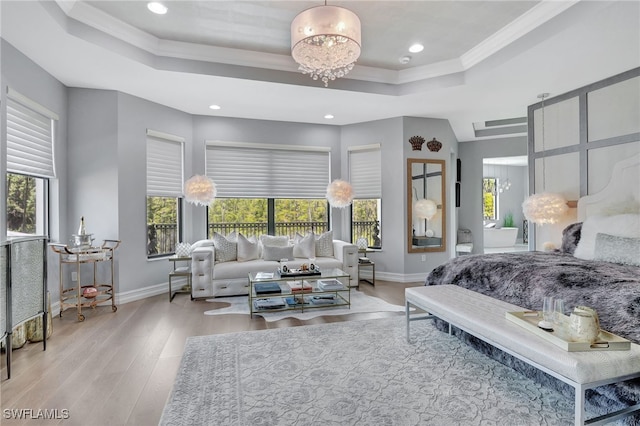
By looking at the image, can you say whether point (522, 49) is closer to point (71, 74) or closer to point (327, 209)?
point (327, 209)

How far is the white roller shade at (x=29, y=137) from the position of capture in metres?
3.17

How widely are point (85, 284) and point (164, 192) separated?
1.62 m

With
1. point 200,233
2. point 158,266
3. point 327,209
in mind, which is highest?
point 327,209

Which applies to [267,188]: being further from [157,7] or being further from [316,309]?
[157,7]

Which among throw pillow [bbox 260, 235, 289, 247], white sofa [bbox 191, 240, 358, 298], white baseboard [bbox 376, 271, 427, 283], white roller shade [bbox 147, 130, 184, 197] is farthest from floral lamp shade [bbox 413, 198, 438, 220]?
white roller shade [bbox 147, 130, 184, 197]

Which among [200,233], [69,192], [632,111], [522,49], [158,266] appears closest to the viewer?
[522,49]

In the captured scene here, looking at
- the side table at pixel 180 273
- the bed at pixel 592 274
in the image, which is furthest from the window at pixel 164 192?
the bed at pixel 592 274

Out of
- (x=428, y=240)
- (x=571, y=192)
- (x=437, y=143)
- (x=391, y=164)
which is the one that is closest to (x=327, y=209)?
(x=391, y=164)

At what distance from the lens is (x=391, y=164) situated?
568 centimetres

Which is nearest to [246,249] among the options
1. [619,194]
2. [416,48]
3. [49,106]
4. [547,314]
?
[49,106]

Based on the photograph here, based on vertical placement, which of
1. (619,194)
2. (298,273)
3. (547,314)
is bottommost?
(298,273)

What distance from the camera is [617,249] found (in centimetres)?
296

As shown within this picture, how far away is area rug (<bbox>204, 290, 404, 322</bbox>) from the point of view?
A: 376cm

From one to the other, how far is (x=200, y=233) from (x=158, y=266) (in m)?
0.88
